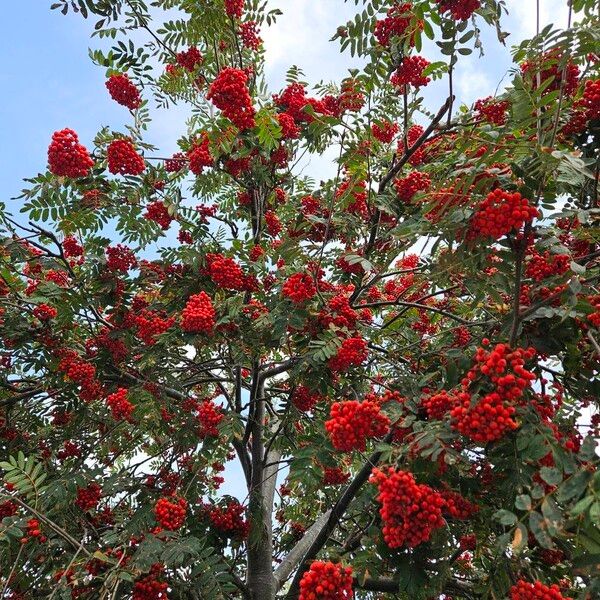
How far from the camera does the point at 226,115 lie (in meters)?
4.54

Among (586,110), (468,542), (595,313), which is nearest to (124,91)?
(586,110)

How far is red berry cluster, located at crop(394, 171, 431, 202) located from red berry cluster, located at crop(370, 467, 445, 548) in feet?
8.70

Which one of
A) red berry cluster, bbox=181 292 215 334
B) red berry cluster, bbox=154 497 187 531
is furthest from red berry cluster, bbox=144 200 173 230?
red berry cluster, bbox=154 497 187 531

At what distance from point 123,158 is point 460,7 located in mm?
3094

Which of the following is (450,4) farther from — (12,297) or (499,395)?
(12,297)

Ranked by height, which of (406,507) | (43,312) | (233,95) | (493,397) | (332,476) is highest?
(233,95)

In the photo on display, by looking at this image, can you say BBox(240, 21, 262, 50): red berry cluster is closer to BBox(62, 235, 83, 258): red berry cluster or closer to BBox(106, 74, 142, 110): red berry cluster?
BBox(106, 74, 142, 110): red berry cluster

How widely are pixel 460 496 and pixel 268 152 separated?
12.0ft

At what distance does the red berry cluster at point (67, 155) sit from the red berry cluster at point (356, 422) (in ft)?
10.6

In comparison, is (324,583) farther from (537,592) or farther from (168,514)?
(168,514)

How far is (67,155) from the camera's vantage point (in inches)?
181

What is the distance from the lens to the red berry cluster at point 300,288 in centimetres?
401

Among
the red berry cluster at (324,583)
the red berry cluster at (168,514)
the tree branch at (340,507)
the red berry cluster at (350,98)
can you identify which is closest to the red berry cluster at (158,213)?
the red berry cluster at (350,98)

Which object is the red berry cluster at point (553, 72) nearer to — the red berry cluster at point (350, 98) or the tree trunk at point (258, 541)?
the red berry cluster at point (350, 98)
